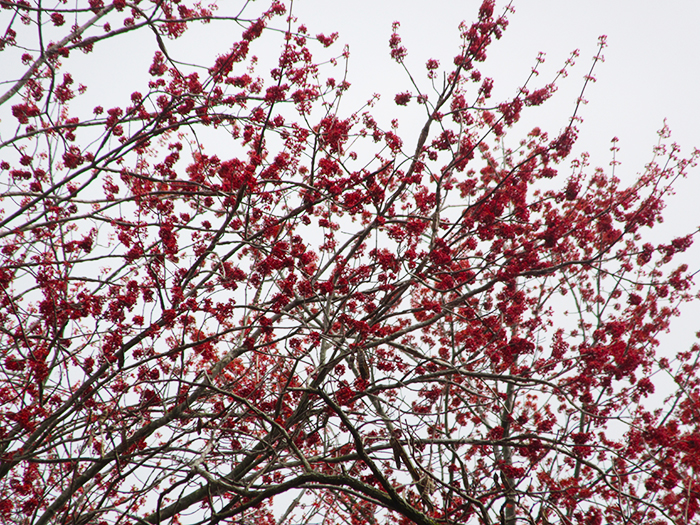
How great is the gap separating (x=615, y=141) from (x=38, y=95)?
9266 mm

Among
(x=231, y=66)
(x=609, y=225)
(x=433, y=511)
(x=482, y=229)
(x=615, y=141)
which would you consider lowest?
(x=433, y=511)

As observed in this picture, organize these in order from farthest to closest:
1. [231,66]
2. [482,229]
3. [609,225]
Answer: [609,225] < [231,66] < [482,229]

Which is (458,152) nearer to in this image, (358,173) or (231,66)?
(358,173)

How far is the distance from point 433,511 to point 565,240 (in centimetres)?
458

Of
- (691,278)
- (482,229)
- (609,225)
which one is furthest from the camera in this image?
(609,225)

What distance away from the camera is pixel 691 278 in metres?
6.80

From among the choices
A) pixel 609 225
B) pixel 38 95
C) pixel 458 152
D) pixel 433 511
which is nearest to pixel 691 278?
pixel 609 225

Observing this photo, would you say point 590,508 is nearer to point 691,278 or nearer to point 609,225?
point 691,278

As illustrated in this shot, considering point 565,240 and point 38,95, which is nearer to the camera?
point 38,95

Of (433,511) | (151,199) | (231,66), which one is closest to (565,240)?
(433,511)

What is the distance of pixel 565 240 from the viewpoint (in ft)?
23.6

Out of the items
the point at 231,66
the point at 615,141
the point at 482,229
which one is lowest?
the point at 482,229

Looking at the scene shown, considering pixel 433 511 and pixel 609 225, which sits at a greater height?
pixel 609 225

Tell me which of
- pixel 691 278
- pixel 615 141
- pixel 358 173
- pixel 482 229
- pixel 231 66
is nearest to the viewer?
pixel 358 173
